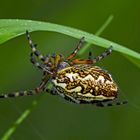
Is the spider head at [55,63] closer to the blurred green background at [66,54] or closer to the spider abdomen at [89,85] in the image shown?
the spider abdomen at [89,85]

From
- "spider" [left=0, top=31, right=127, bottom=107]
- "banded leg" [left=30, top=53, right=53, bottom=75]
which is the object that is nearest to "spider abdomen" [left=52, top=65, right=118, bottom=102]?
"spider" [left=0, top=31, right=127, bottom=107]

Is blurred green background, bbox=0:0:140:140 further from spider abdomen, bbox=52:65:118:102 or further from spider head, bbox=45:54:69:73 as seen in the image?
spider abdomen, bbox=52:65:118:102

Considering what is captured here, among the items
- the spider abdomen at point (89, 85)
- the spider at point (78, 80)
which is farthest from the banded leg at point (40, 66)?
the spider abdomen at point (89, 85)

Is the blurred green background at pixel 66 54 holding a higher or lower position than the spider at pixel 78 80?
higher

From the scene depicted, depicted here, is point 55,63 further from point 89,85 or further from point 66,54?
point 66,54

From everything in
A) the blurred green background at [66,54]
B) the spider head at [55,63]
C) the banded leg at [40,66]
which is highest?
the blurred green background at [66,54]

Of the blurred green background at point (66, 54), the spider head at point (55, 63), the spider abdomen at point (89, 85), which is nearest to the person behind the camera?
the spider abdomen at point (89, 85)

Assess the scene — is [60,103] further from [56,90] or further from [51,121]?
[56,90]

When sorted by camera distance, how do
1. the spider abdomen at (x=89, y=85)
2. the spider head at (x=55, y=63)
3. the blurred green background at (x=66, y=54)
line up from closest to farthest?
the spider abdomen at (x=89, y=85)
the spider head at (x=55, y=63)
the blurred green background at (x=66, y=54)
